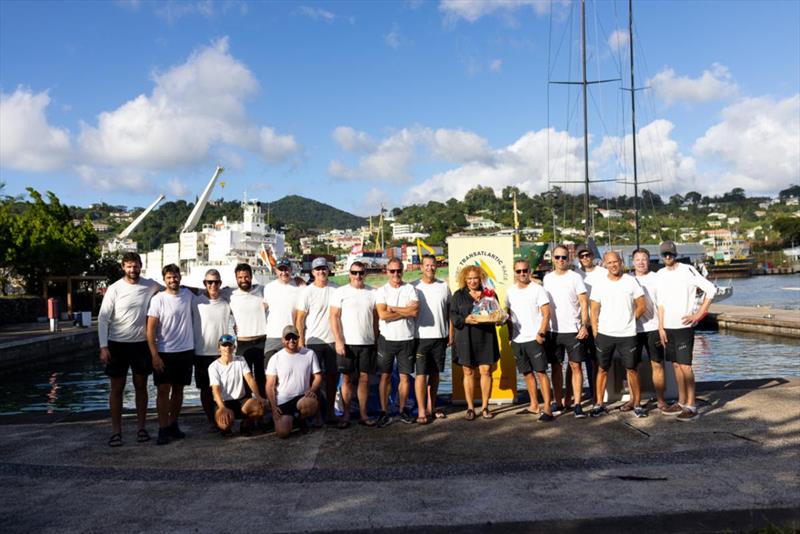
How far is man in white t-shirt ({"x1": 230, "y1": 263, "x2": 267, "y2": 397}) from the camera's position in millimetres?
7191

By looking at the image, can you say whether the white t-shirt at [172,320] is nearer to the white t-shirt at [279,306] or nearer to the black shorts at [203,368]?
the black shorts at [203,368]

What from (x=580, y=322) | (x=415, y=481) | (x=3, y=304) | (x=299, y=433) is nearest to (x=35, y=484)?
(x=299, y=433)

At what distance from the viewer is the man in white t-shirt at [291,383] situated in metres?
6.72

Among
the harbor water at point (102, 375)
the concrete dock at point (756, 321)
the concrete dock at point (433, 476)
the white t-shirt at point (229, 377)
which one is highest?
the white t-shirt at point (229, 377)

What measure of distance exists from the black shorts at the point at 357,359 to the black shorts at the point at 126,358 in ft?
6.37

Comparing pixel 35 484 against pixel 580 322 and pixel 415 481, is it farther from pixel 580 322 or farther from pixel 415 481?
pixel 580 322

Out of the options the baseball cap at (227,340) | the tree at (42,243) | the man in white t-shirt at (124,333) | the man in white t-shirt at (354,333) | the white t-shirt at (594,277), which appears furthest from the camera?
the tree at (42,243)

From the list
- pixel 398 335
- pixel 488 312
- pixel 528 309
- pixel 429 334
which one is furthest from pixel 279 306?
pixel 528 309

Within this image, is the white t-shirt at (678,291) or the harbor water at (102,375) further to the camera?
the harbor water at (102,375)

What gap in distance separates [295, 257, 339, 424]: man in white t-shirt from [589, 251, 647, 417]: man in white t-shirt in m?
2.86

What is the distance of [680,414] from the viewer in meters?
6.96

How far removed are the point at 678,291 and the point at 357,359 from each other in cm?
351

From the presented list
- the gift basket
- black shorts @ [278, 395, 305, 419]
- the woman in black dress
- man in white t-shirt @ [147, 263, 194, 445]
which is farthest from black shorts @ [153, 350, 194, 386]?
the gift basket

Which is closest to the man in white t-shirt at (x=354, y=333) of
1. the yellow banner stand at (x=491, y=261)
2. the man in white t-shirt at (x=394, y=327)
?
the man in white t-shirt at (x=394, y=327)
